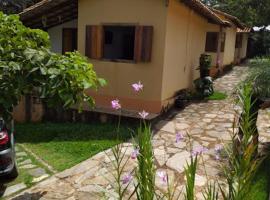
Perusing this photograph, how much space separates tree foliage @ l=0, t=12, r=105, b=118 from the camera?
13.4ft

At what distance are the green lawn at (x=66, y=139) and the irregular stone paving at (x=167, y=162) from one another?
396 millimetres

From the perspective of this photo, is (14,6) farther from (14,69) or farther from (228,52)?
(14,69)

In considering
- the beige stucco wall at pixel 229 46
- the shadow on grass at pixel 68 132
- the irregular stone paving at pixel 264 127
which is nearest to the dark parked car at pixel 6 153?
the shadow on grass at pixel 68 132

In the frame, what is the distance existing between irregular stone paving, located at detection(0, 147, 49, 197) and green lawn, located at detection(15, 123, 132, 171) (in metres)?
0.28

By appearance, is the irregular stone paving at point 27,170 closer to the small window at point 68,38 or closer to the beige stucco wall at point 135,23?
the beige stucco wall at point 135,23

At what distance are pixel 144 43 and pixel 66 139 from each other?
139 inches

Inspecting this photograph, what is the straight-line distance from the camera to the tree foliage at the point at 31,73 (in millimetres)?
4094

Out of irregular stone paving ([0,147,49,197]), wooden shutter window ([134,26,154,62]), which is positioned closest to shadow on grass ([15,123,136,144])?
irregular stone paving ([0,147,49,197])

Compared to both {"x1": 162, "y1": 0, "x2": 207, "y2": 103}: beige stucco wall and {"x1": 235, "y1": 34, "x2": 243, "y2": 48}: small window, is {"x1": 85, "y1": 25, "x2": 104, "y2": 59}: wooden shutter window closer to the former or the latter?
{"x1": 162, "y1": 0, "x2": 207, "y2": 103}: beige stucco wall

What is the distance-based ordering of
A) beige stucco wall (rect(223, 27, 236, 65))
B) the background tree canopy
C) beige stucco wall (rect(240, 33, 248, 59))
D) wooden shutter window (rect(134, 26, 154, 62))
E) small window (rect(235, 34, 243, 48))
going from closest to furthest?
wooden shutter window (rect(134, 26, 154, 62)), beige stucco wall (rect(223, 27, 236, 65)), small window (rect(235, 34, 243, 48)), the background tree canopy, beige stucco wall (rect(240, 33, 248, 59))

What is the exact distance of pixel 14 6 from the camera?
57.4 ft

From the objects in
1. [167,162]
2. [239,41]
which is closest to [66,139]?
[167,162]

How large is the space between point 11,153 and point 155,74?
5.41m

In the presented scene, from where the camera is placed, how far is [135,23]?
966 cm
